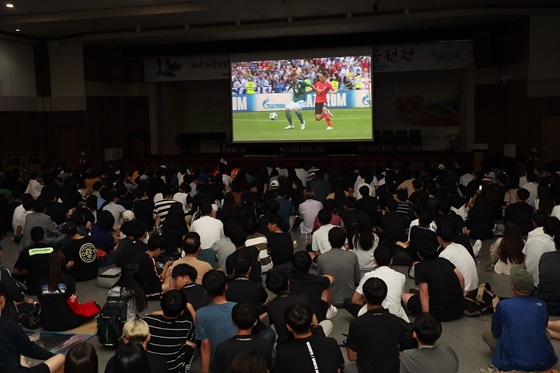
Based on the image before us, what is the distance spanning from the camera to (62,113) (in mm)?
18797

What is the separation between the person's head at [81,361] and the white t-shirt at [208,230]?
13.8 feet

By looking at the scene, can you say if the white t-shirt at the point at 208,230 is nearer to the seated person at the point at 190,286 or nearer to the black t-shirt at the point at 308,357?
the seated person at the point at 190,286

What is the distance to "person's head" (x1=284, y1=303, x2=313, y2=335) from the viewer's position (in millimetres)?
3590

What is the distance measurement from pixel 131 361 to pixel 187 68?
1699 cm

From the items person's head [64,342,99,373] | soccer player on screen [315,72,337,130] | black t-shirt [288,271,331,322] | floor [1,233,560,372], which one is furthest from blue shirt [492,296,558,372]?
soccer player on screen [315,72,337,130]

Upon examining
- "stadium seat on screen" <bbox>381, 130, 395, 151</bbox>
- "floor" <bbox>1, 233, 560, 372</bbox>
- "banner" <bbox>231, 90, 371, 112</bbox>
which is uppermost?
"banner" <bbox>231, 90, 371, 112</bbox>

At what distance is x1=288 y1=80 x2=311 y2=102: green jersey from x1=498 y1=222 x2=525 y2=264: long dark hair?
11.9 meters

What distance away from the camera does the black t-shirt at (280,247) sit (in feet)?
22.5

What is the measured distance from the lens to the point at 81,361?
3.08 meters

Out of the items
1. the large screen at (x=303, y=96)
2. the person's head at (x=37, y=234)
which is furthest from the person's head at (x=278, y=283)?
the large screen at (x=303, y=96)

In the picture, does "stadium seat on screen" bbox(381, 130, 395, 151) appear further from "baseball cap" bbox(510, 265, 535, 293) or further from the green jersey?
"baseball cap" bbox(510, 265, 535, 293)

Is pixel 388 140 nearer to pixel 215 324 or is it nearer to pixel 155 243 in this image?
pixel 155 243

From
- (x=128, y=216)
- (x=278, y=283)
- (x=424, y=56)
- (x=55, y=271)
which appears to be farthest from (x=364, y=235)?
(x=424, y=56)

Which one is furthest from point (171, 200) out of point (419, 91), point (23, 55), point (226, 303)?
point (419, 91)
